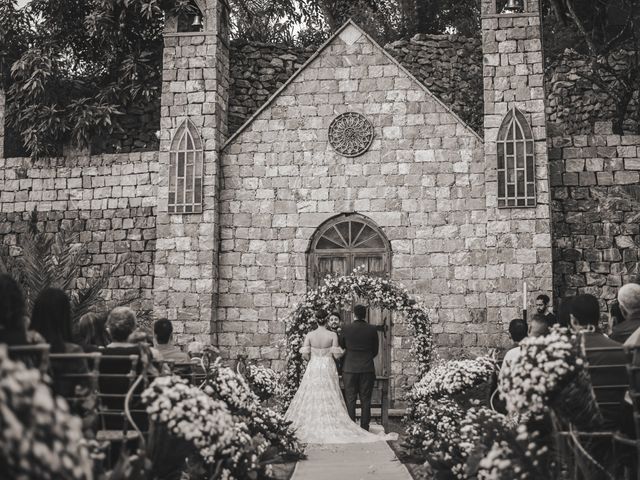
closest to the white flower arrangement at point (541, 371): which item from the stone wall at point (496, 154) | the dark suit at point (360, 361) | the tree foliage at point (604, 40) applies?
the dark suit at point (360, 361)

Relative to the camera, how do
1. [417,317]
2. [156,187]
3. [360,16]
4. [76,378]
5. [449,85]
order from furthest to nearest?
[360,16]
[449,85]
[156,187]
[417,317]
[76,378]

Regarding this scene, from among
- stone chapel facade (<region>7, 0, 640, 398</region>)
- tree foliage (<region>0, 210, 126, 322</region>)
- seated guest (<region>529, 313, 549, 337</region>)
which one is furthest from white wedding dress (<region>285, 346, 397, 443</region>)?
seated guest (<region>529, 313, 549, 337</region>)

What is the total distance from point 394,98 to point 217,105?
3.19m

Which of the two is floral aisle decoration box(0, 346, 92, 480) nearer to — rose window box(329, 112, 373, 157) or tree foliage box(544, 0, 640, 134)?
rose window box(329, 112, 373, 157)

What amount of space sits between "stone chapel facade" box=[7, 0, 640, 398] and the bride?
3209mm

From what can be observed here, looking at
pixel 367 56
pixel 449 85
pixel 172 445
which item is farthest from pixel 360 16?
pixel 172 445

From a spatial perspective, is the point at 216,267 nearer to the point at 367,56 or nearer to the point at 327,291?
the point at 327,291

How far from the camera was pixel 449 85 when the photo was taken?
51.9 feet

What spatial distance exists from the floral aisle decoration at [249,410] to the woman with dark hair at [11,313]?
162 cm

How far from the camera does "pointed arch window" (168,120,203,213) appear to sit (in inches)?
532

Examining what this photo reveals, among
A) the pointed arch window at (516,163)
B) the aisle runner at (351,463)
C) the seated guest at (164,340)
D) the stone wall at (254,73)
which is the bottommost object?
the aisle runner at (351,463)

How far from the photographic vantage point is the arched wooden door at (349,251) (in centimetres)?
1327

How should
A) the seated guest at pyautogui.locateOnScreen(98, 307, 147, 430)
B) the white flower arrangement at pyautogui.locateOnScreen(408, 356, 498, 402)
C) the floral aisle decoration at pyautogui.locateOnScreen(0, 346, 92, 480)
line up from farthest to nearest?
the white flower arrangement at pyautogui.locateOnScreen(408, 356, 498, 402), the seated guest at pyautogui.locateOnScreen(98, 307, 147, 430), the floral aisle decoration at pyautogui.locateOnScreen(0, 346, 92, 480)

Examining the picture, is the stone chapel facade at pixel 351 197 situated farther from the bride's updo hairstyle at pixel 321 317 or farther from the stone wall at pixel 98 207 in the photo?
the bride's updo hairstyle at pixel 321 317
